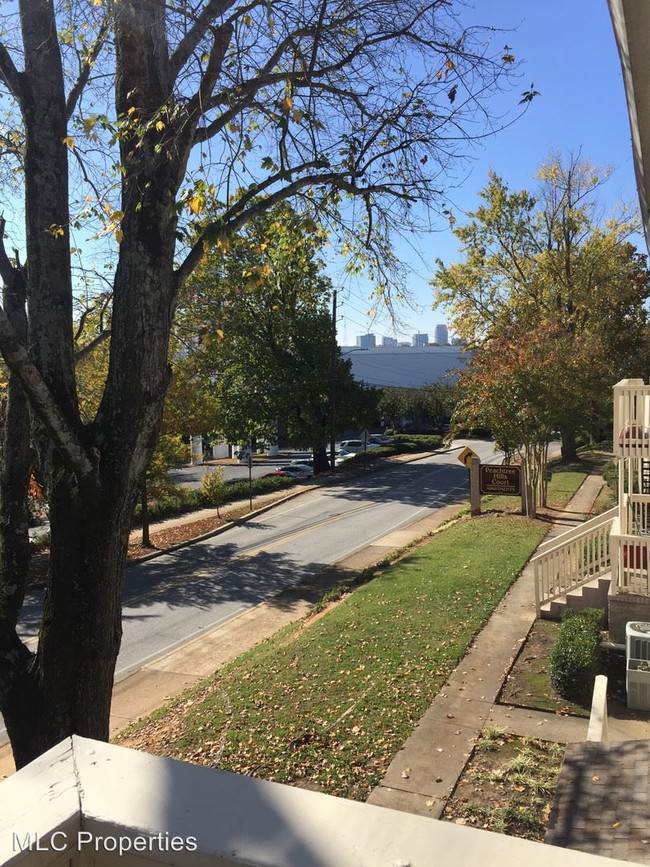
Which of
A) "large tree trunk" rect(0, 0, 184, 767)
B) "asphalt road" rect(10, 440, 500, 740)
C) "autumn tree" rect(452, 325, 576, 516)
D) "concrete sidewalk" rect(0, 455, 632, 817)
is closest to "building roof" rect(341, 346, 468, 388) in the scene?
"asphalt road" rect(10, 440, 500, 740)

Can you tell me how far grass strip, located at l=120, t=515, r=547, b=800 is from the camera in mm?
6902

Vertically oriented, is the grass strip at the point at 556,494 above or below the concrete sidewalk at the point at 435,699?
above

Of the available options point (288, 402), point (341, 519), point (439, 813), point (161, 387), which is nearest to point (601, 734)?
point (439, 813)

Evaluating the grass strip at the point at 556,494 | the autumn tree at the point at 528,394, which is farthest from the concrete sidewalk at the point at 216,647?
the grass strip at the point at 556,494

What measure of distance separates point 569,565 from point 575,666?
3490 mm

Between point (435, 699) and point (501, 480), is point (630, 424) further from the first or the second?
point (501, 480)

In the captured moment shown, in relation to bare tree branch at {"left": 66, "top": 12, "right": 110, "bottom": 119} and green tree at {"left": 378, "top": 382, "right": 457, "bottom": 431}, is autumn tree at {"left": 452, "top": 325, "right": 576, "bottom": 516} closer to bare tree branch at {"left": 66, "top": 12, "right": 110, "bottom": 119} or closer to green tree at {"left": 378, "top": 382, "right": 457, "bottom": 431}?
bare tree branch at {"left": 66, "top": 12, "right": 110, "bottom": 119}

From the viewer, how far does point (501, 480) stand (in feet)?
66.0

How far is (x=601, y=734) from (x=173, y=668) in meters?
7.26

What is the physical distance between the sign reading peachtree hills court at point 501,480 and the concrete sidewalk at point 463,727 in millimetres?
10079

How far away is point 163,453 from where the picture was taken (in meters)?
20.0

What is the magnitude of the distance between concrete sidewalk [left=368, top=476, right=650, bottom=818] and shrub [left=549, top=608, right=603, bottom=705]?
0.44 meters

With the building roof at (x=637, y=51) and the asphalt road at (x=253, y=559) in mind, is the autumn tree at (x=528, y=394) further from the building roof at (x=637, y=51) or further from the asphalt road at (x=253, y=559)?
the building roof at (x=637, y=51)

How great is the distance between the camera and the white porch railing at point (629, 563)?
9.69 m
